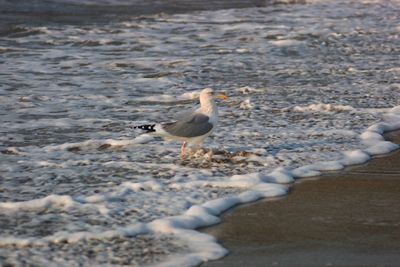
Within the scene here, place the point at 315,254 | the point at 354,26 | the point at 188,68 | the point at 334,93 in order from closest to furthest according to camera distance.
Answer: the point at 315,254
the point at 334,93
the point at 188,68
the point at 354,26

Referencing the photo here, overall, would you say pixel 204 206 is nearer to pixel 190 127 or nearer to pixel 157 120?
pixel 190 127

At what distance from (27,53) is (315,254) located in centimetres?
935

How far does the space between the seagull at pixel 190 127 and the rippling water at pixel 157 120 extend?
193mm

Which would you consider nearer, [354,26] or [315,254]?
[315,254]

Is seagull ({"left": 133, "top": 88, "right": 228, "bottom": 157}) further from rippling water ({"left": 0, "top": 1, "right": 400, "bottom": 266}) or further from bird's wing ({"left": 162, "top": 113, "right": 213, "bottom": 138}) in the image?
rippling water ({"left": 0, "top": 1, "right": 400, "bottom": 266})

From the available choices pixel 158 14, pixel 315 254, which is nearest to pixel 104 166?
pixel 315 254

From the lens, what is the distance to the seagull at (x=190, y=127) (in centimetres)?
686

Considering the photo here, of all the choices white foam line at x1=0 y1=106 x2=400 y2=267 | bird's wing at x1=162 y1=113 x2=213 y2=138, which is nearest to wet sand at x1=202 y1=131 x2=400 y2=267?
white foam line at x1=0 y1=106 x2=400 y2=267

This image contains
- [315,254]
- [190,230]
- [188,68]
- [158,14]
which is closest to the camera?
[315,254]

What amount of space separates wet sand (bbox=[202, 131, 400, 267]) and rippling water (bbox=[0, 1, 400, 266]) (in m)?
0.19

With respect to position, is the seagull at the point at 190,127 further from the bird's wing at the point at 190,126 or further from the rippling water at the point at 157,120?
the rippling water at the point at 157,120

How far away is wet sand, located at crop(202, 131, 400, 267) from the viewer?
15.1 feet

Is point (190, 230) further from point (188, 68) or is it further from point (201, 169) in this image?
point (188, 68)

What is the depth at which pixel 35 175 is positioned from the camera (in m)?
6.41
